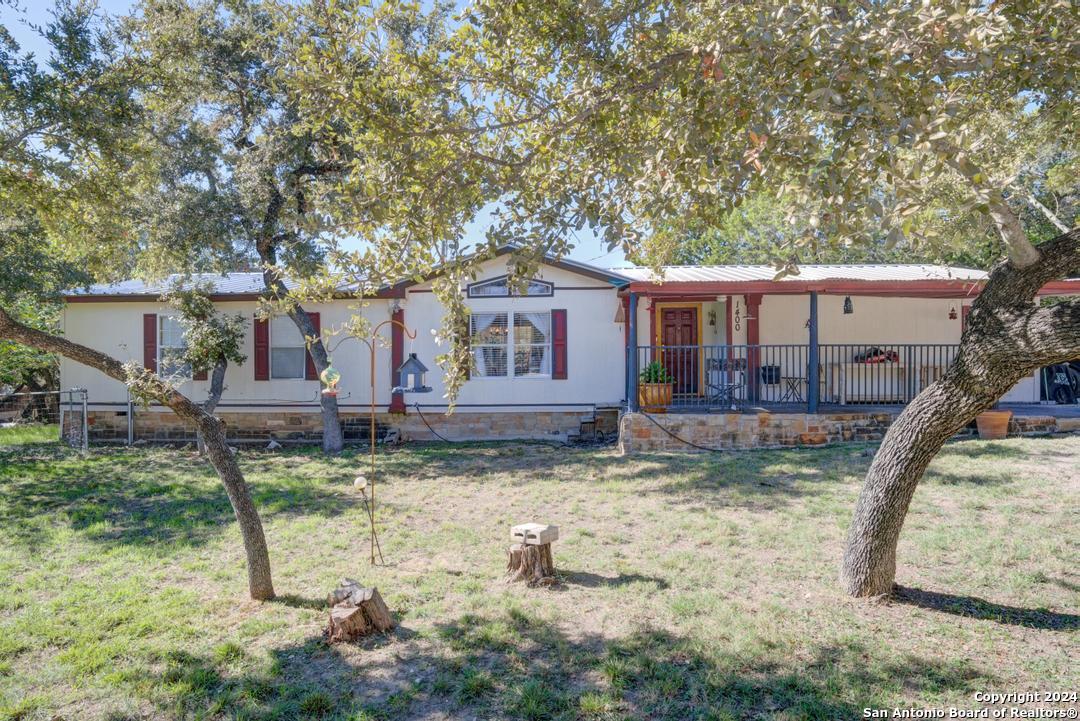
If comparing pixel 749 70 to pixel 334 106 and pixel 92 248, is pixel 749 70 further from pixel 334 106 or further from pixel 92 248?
pixel 92 248

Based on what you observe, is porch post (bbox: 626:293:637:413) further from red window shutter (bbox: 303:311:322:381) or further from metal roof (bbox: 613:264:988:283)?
red window shutter (bbox: 303:311:322:381)

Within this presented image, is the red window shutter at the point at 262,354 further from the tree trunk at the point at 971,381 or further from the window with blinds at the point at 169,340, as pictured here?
the tree trunk at the point at 971,381

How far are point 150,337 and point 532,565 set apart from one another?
34.8 feet

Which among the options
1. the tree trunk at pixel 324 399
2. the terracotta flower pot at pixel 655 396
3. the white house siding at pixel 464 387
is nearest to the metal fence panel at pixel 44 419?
the white house siding at pixel 464 387

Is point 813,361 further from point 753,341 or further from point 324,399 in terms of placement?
point 324,399

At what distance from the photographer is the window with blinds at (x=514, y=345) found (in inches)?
462

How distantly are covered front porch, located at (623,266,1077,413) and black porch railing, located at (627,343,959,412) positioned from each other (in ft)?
0.07

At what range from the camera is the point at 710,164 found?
3.69 metres

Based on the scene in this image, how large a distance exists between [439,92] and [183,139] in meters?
7.11

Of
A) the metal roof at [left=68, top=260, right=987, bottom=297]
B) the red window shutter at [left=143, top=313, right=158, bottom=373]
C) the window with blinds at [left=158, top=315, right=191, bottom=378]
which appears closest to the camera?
the metal roof at [left=68, top=260, right=987, bottom=297]

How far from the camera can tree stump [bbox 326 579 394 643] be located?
3.92 m

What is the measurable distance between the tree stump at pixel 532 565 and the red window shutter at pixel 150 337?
1032cm

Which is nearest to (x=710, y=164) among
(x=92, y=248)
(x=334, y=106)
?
(x=334, y=106)

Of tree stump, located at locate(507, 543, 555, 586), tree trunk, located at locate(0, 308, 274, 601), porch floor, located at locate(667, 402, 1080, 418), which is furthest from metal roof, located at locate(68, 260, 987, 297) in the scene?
tree trunk, located at locate(0, 308, 274, 601)
